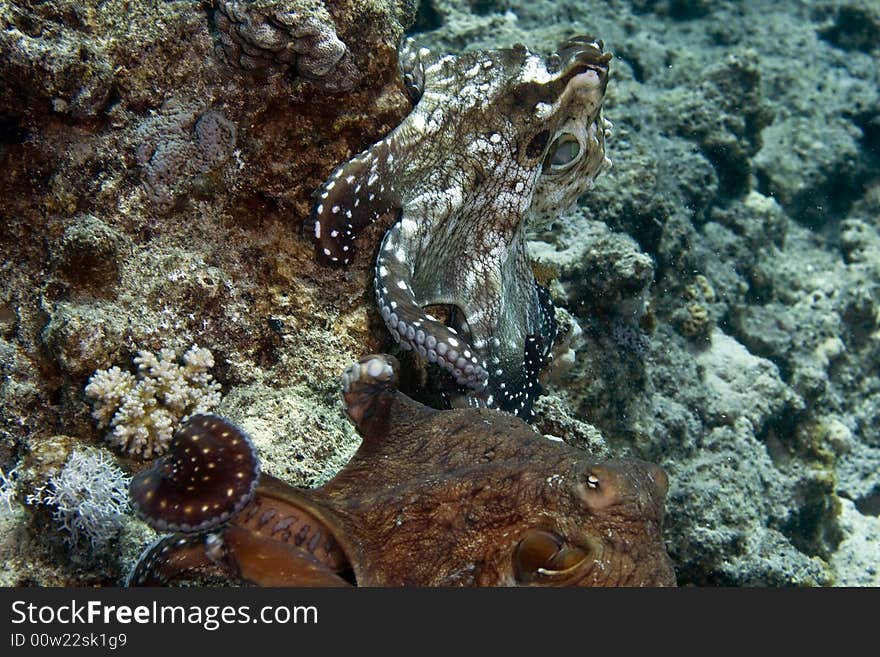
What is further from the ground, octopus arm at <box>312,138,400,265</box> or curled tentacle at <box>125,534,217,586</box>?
octopus arm at <box>312,138,400,265</box>

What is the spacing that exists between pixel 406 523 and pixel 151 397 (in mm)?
1506

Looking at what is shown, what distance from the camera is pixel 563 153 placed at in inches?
146

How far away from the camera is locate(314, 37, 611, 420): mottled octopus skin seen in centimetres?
322

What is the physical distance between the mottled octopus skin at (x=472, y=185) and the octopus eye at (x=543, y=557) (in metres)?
1.04

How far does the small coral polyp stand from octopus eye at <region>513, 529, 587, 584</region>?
175cm

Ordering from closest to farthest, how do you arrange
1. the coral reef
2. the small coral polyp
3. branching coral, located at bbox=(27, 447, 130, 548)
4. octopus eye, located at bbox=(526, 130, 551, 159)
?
branching coral, located at bbox=(27, 447, 130, 548) → the small coral polyp → the coral reef → octopus eye, located at bbox=(526, 130, 551, 159)

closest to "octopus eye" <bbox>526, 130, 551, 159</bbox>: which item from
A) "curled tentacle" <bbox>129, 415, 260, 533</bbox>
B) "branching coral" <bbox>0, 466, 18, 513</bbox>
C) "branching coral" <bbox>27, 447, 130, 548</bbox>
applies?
"curled tentacle" <bbox>129, 415, 260, 533</bbox>

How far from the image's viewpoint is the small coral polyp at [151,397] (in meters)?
2.81

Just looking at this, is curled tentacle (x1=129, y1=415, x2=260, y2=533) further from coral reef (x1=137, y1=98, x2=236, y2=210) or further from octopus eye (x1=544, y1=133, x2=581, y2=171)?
octopus eye (x1=544, y1=133, x2=581, y2=171)

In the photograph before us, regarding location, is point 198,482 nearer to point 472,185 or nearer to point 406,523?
point 406,523

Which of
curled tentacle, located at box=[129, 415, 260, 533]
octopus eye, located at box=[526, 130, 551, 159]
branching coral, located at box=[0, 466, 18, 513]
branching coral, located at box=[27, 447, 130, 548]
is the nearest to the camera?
curled tentacle, located at box=[129, 415, 260, 533]

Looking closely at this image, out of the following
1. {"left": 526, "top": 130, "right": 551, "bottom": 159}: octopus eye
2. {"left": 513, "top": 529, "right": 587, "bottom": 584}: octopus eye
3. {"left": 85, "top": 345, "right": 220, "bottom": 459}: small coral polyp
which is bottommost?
{"left": 85, "top": 345, "right": 220, "bottom": 459}: small coral polyp

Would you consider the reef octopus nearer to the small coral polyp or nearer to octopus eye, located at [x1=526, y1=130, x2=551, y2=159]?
the small coral polyp

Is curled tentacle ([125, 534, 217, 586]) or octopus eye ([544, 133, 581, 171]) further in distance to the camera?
octopus eye ([544, 133, 581, 171])
